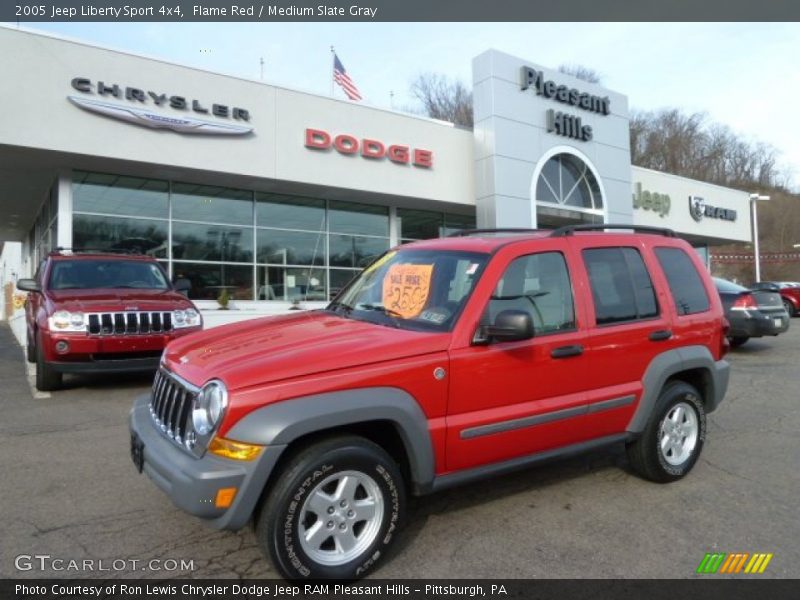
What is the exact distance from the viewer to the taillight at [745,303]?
1083 centimetres

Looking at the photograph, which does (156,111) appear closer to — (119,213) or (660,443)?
(119,213)

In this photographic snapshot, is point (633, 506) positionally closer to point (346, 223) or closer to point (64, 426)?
point (64, 426)

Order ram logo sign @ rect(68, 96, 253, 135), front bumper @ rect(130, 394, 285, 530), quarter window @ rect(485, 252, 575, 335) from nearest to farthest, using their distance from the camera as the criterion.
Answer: front bumper @ rect(130, 394, 285, 530), quarter window @ rect(485, 252, 575, 335), ram logo sign @ rect(68, 96, 253, 135)

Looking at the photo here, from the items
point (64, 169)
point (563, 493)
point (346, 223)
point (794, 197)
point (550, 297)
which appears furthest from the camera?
point (794, 197)

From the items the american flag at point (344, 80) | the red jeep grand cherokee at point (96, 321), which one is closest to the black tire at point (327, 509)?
the red jeep grand cherokee at point (96, 321)

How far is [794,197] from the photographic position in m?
65.9

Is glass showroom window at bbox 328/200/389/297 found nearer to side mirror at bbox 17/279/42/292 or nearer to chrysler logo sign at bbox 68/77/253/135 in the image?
chrysler logo sign at bbox 68/77/253/135

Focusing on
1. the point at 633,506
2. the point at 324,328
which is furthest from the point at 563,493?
the point at 324,328

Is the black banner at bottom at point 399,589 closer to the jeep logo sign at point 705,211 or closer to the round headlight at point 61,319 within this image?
the round headlight at point 61,319

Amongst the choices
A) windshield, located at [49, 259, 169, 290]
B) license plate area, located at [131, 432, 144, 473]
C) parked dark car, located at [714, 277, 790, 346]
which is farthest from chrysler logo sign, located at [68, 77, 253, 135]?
parked dark car, located at [714, 277, 790, 346]

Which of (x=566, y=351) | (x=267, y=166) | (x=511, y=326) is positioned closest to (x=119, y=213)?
(x=267, y=166)

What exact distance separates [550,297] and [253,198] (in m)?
12.9

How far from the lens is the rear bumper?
10688mm

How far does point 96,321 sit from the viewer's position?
278 inches
